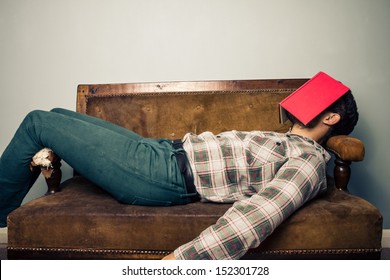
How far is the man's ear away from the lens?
5.20 ft

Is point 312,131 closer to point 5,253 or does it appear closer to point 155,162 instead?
point 155,162

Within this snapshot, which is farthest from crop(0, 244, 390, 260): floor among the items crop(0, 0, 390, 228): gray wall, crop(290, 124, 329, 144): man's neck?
crop(290, 124, 329, 144): man's neck

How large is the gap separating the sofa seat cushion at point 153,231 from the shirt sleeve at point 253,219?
145 millimetres

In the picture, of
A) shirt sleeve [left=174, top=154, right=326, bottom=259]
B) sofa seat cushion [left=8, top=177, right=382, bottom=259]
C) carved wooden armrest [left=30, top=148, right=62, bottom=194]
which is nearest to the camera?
shirt sleeve [left=174, top=154, right=326, bottom=259]

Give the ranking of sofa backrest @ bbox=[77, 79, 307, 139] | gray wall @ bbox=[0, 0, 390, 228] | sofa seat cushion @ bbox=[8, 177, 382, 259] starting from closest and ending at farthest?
sofa seat cushion @ bbox=[8, 177, 382, 259]
sofa backrest @ bbox=[77, 79, 307, 139]
gray wall @ bbox=[0, 0, 390, 228]

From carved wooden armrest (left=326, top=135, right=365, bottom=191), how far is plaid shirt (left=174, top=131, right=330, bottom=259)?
0.11 m

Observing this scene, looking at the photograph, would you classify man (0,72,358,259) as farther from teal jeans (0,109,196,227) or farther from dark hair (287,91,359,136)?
dark hair (287,91,359,136)

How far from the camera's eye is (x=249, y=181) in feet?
4.59

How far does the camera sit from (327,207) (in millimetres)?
1332

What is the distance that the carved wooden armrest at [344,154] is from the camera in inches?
57.5

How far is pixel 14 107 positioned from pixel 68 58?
0.57 metres

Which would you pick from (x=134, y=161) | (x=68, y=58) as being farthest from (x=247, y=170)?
(x=68, y=58)
